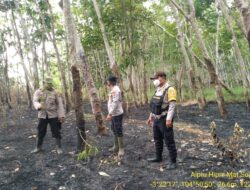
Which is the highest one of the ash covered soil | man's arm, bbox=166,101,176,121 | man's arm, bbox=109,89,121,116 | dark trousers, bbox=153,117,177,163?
man's arm, bbox=109,89,121,116

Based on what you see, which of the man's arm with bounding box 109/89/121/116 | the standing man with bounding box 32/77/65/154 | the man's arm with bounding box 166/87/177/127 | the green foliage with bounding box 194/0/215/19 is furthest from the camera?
the green foliage with bounding box 194/0/215/19

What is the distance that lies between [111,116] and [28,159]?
7.12ft

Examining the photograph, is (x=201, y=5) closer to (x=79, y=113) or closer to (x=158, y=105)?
(x=79, y=113)

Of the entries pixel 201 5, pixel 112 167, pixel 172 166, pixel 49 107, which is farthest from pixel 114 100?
pixel 201 5

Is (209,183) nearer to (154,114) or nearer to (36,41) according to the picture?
(154,114)

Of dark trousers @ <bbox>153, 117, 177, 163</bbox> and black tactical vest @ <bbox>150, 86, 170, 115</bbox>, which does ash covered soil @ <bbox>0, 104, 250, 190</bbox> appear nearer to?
dark trousers @ <bbox>153, 117, 177, 163</bbox>

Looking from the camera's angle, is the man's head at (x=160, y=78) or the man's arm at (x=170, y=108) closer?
the man's arm at (x=170, y=108)

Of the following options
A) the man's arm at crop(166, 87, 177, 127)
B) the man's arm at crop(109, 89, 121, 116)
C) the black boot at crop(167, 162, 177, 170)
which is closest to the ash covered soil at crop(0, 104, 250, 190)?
the black boot at crop(167, 162, 177, 170)

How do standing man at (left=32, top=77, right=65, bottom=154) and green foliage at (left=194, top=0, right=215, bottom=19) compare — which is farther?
green foliage at (left=194, top=0, right=215, bottom=19)

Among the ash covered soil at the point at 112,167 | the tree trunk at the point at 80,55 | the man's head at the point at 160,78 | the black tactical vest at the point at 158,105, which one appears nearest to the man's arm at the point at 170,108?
the black tactical vest at the point at 158,105

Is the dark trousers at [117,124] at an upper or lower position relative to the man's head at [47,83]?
lower

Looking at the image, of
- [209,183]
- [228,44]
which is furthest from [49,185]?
[228,44]

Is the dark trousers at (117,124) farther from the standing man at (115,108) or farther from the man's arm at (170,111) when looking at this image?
the man's arm at (170,111)

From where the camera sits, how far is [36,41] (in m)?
29.5
